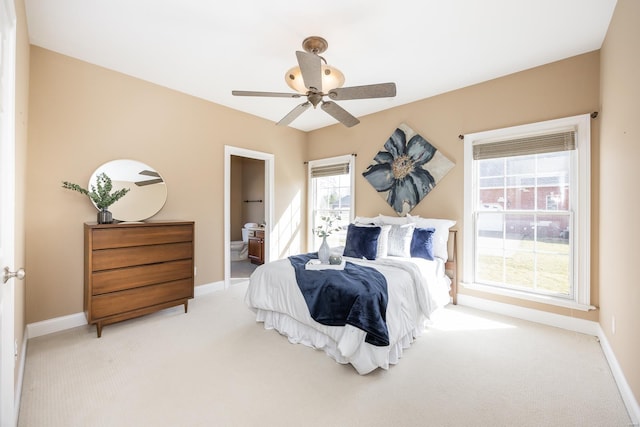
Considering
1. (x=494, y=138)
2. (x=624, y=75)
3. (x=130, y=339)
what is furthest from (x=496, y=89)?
(x=130, y=339)

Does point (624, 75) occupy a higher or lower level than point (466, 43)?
lower

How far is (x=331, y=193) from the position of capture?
17.2 feet

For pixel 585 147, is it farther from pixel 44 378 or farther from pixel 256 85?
pixel 44 378

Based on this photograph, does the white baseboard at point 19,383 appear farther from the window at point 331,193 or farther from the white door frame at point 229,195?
the window at point 331,193

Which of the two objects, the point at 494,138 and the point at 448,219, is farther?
the point at 448,219

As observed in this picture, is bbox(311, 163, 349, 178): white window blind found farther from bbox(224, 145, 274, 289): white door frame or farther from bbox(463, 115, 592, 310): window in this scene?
bbox(463, 115, 592, 310): window

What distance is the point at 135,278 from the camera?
9.37 ft

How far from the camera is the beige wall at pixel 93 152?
107 inches

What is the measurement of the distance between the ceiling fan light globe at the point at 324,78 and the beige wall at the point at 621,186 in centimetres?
193

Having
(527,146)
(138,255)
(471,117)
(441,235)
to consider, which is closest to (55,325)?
(138,255)

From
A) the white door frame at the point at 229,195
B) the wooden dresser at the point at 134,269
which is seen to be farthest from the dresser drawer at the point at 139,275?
the white door frame at the point at 229,195

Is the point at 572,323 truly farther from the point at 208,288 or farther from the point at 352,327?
the point at 208,288

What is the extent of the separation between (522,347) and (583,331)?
2.75 ft

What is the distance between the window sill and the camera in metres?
2.81
